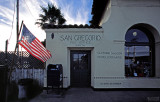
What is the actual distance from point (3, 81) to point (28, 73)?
2074 millimetres

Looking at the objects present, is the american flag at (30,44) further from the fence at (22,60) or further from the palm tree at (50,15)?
the palm tree at (50,15)

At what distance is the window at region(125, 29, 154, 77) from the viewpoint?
5973 mm

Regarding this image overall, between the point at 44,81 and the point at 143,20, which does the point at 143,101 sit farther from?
the point at 44,81

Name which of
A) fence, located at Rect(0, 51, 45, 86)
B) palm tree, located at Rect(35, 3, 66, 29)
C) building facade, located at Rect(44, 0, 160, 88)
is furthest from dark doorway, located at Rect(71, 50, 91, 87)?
palm tree, located at Rect(35, 3, 66, 29)

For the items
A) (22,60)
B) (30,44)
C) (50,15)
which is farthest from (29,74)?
(50,15)

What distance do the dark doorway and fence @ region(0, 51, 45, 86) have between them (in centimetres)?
190

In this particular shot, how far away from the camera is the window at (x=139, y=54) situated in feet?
19.6

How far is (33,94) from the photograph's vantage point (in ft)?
16.1

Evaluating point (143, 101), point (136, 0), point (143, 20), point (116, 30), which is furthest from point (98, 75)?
point (136, 0)

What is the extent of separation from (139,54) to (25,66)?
7186 millimetres

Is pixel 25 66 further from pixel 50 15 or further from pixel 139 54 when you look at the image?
pixel 50 15

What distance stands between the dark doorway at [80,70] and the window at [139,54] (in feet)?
7.88

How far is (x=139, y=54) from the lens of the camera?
6.04 meters

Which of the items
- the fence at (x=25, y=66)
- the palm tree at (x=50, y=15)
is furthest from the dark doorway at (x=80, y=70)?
the palm tree at (x=50, y=15)
